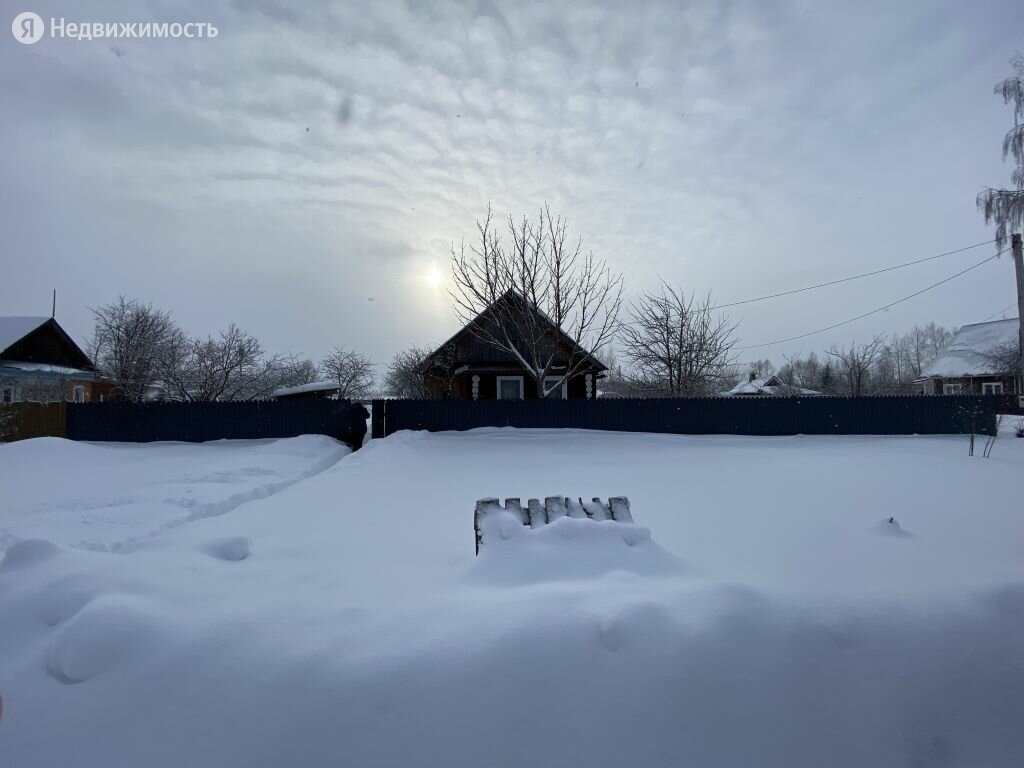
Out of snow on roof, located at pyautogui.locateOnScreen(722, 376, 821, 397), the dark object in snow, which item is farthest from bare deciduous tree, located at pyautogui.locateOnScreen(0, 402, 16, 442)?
snow on roof, located at pyautogui.locateOnScreen(722, 376, 821, 397)

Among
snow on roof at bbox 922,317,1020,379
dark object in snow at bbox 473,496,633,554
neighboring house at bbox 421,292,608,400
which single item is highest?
snow on roof at bbox 922,317,1020,379

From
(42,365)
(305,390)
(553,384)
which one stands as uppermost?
(42,365)

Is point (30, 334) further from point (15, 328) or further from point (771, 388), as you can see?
point (771, 388)

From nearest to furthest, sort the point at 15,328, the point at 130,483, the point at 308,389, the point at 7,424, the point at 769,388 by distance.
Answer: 1. the point at 130,483
2. the point at 7,424
3. the point at 308,389
4. the point at 15,328
5. the point at 769,388

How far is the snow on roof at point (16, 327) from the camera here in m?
26.4

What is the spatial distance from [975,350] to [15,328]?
57.3 metres

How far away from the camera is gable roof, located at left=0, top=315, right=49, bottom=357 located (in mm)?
26341

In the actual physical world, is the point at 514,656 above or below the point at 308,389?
below

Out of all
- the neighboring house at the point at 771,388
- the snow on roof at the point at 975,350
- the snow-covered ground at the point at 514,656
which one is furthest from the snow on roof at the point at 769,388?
the snow-covered ground at the point at 514,656

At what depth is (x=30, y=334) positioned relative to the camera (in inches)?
1078

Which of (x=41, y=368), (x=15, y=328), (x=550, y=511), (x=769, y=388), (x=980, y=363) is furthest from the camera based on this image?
(x=769, y=388)

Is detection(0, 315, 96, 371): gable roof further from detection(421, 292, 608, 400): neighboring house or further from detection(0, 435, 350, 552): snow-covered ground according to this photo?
detection(421, 292, 608, 400): neighboring house

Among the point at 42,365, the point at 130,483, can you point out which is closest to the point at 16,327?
the point at 42,365

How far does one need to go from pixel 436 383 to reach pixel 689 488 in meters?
17.0
